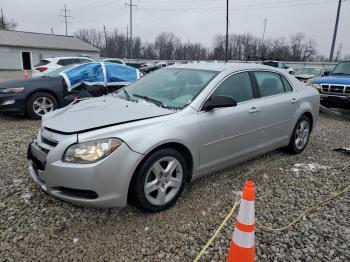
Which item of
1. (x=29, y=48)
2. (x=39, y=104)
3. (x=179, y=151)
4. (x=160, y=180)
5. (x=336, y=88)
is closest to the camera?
(x=160, y=180)

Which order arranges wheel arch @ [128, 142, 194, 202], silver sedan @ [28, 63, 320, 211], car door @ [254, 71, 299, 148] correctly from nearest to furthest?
silver sedan @ [28, 63, 320, 211], wheel arch @ [128, 142, 194, 202], car door @ [254, 71, 299, 148]

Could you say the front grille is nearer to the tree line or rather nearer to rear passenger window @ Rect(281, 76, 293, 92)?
rear passenger window @ Rect(281, 76, 293, 92)

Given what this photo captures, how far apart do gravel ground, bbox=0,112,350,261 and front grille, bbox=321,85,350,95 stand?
17.2 feet

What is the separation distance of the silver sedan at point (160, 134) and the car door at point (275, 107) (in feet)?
0.05

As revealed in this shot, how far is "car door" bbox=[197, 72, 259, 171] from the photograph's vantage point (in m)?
3.45

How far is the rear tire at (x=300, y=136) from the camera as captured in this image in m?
4.99

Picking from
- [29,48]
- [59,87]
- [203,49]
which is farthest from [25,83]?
[203,49]

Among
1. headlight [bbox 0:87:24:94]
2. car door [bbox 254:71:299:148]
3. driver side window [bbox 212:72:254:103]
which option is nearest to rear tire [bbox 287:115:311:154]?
car door [bbox 254:71:299:148]

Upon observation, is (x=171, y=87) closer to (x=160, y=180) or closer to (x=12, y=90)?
(x=160, y=180)

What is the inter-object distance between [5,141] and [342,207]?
5.42 meters

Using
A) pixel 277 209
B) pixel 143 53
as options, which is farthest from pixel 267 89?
pixel 143 53

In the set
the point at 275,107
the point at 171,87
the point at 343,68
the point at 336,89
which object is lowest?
the point at 336,89

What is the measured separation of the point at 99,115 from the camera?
3145mm

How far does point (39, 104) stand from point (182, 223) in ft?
18.0
